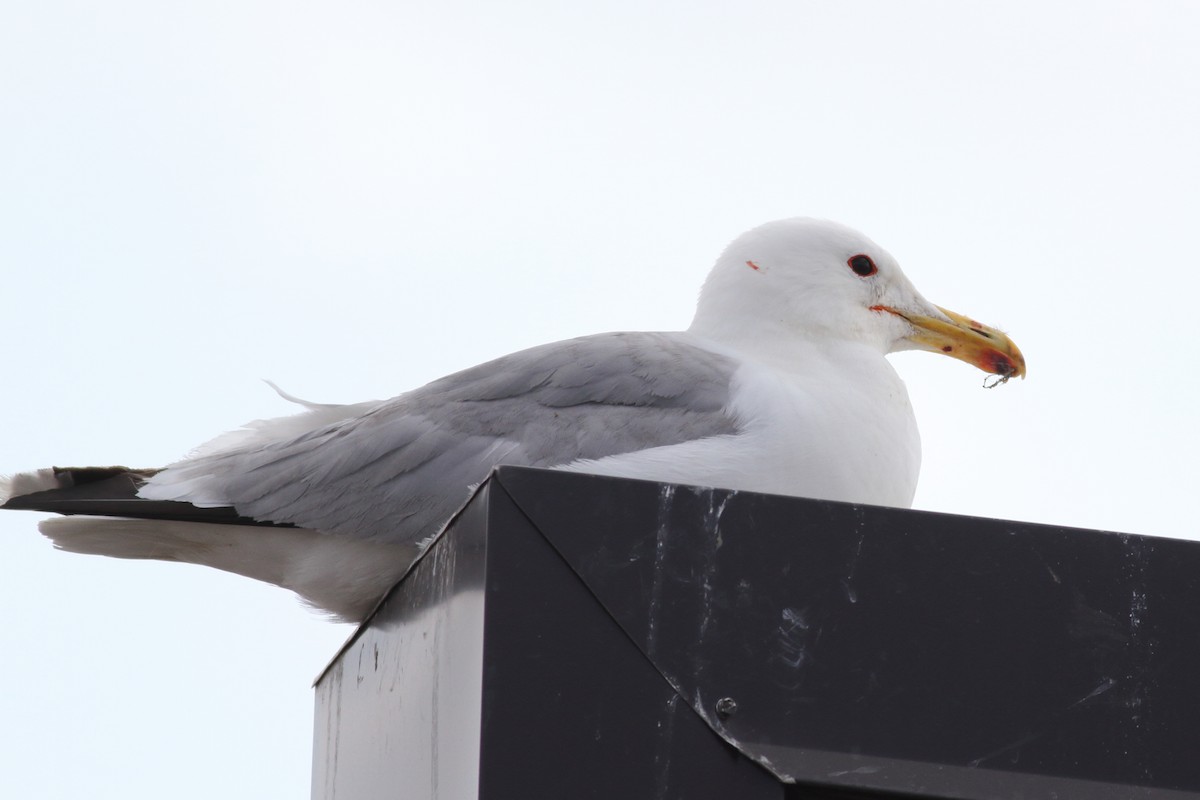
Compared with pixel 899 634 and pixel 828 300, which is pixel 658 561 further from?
pixel 828 300

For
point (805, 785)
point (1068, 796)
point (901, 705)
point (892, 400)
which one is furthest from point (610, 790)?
point (892, 400)

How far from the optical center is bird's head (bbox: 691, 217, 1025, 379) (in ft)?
18.5

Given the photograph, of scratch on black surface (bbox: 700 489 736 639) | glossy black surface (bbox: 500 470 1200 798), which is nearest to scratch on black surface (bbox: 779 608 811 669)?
glossy black surface (bbox: 500 470 1200 798)

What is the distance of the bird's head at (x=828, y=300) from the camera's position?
564cm

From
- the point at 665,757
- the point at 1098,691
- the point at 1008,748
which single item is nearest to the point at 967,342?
the point at 1098,691

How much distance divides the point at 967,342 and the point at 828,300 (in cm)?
52

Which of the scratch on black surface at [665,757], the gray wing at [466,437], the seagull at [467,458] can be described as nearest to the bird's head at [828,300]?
the seagull at [467,458]

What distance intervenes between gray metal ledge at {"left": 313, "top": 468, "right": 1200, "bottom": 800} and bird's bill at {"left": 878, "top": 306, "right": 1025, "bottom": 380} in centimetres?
296

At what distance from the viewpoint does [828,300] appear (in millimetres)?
5691

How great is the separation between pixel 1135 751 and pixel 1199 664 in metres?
0.19

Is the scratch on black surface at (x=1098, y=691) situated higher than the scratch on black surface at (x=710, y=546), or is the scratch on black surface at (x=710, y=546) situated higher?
the scratch on black surface at (x=710, y=546)

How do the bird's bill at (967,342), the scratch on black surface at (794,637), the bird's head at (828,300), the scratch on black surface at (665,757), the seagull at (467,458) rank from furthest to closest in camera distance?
the bird's bill at (967,342) → the bird's head at (828,300) → the seagull at (467,458) → the scratch on black surface at (794,637) → the scratch on black surface at (665,757)

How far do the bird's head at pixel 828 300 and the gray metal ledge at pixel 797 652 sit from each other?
2860 millimetres

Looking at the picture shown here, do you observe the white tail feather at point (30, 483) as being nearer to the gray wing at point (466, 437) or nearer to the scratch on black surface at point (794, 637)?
the gray wing at point (466, 437)
